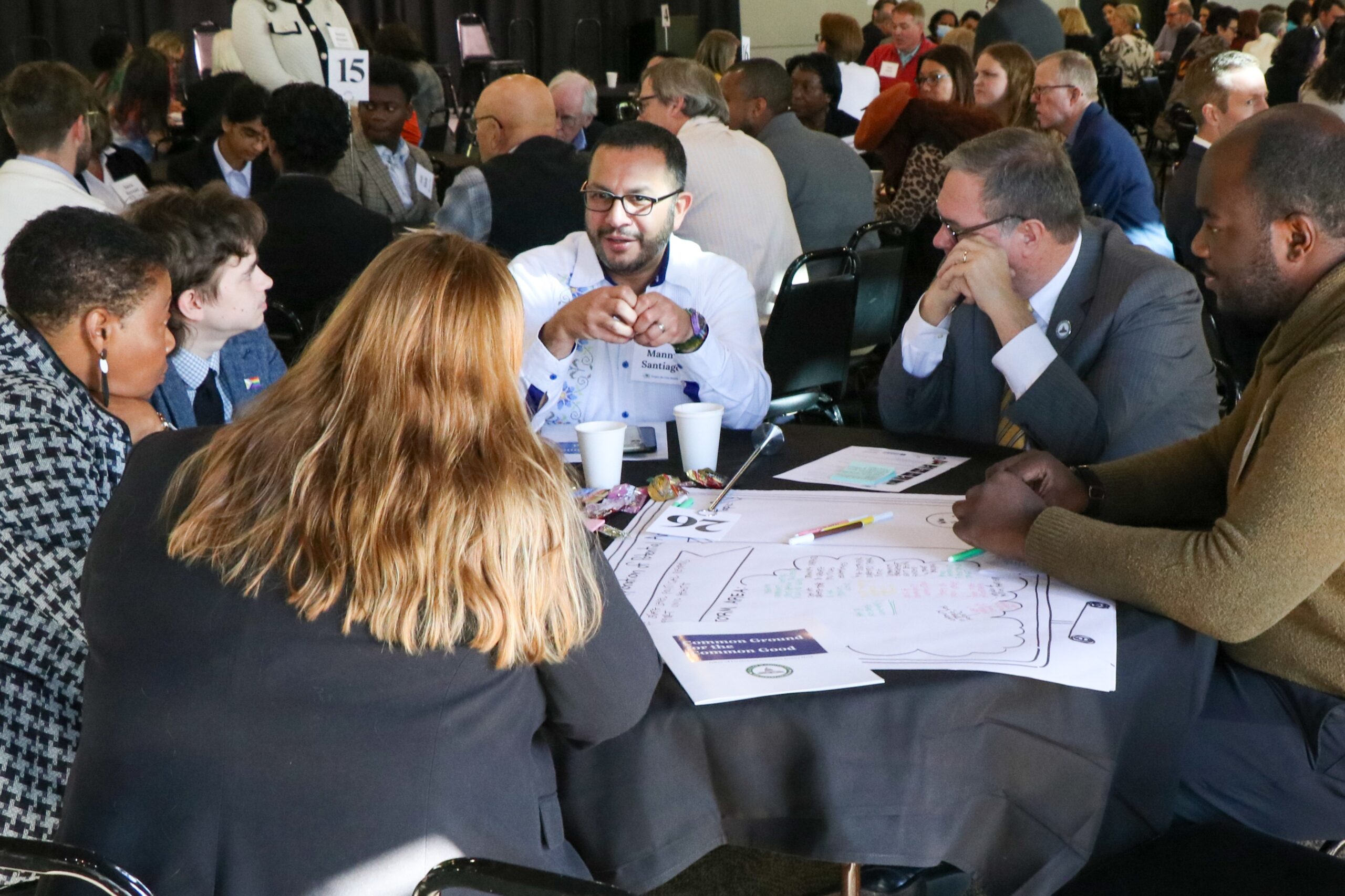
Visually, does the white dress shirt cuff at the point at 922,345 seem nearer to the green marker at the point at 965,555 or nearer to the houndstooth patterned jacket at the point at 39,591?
the green marker at the point at 965,555

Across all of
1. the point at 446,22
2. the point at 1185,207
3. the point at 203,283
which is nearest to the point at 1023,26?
the point at 1185,207

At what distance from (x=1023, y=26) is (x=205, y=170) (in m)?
4.66

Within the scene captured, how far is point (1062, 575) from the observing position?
5.04 ft

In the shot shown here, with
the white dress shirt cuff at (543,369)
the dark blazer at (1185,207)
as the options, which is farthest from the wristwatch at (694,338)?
the dark blazer at (1185,207)

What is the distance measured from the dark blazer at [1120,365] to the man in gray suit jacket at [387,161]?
367cm

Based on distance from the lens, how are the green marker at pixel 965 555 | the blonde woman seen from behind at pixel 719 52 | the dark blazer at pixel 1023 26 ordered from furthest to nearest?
1. the blonde woman seen from behind at pixel 719 52
2. the dark blazer at pixel 1023 26
3. the green marker at pixel 965 555

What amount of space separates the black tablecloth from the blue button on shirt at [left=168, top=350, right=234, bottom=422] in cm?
157

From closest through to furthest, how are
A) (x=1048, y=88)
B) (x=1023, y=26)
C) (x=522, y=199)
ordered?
(x=522, y=199), (x=1048, y=88), (x=1023, y=26)

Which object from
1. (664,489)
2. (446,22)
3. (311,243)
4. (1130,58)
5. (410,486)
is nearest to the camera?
(410,486)

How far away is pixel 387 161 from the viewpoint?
5.65 m

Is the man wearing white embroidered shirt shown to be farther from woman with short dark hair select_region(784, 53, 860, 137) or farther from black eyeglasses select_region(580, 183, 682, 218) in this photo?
woman with short dark hair select_region(784, 53, 860, 137)

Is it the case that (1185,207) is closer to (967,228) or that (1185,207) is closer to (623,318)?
(967,228)

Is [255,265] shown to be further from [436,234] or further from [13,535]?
[436,234]

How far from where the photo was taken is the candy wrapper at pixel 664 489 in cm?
193
